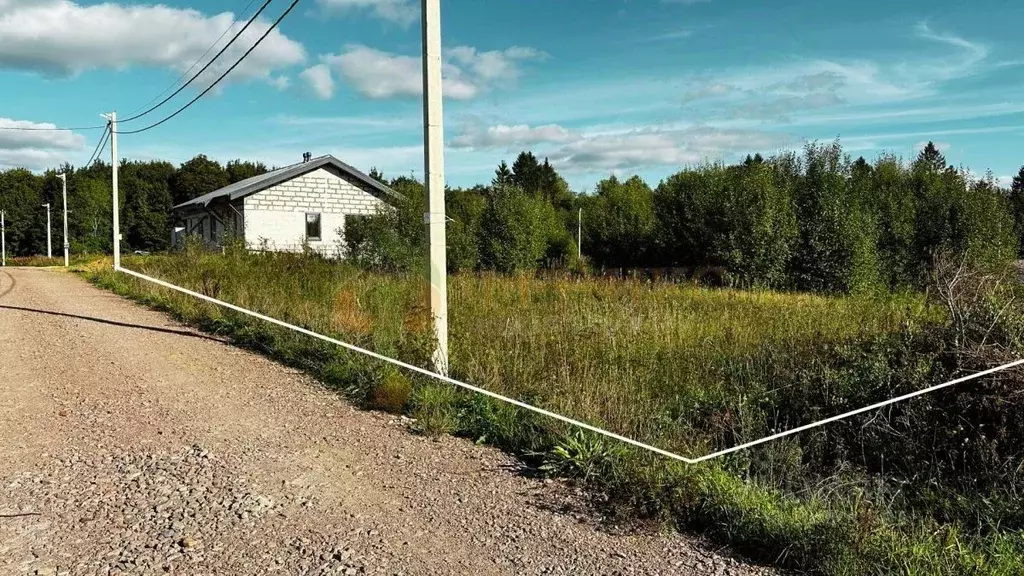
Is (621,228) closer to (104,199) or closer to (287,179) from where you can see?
(287,179)

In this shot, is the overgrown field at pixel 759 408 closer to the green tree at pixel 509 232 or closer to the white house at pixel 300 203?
the green tree at pixel 509 232

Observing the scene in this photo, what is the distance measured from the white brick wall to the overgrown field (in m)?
19.1

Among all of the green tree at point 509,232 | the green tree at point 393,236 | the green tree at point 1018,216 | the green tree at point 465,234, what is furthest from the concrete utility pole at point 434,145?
the green tree at point 1018,216

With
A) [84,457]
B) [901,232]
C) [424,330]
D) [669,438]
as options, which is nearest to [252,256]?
[424,330]

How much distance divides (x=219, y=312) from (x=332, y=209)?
20.4 m

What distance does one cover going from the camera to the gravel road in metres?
3.39

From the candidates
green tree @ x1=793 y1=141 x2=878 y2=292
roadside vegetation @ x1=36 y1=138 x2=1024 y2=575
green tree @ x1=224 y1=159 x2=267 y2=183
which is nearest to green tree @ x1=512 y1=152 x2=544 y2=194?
green tree @ x1=224 y1=159 x2=267 y2=183

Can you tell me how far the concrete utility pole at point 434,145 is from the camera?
669 cm

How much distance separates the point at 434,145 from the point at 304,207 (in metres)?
24.2

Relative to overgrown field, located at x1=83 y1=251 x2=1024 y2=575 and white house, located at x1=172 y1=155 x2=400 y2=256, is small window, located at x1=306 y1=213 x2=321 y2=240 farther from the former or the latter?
overgrown field, located at x1=83 y1=251 x2=1024 y2=575

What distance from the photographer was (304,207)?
1163 inches

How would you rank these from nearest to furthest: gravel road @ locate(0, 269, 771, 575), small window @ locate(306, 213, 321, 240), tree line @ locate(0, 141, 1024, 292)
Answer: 1. gravel road @ locate(0, 269, 771, 575)
2. tree line @ locate(0, 141, 1024, 292)
3. small window @ locate(306, 213, 321, 240)

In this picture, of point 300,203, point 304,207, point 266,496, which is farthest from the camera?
point 304,207

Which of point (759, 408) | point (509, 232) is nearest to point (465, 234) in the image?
point (509, 232)
